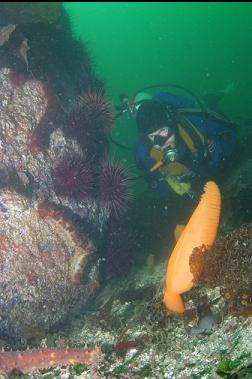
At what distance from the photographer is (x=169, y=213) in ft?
26.6

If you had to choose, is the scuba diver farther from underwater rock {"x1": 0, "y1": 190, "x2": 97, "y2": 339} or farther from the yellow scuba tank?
underwater rock {"x1": 0, "y1": 190, "x2": 97, "y2": 339}

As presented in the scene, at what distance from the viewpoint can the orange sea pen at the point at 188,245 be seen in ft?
13.6

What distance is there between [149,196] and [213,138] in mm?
3004

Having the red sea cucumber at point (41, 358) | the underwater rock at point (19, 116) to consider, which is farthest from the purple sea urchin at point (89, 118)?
Result: the red sea cucumber at point (41, 358)

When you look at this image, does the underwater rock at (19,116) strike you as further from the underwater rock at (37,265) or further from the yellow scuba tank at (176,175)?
the yellow scuba tank at (176,175)

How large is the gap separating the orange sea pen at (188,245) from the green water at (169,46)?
377 centimetres

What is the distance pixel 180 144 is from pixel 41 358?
4404mm

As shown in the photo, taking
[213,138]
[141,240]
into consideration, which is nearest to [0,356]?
[141,240]

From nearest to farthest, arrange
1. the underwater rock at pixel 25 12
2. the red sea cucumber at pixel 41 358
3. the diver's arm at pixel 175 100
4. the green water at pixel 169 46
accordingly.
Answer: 1. the red sea cucumber at pixel 41 358
2. the underwater rock at pixel 25 12
3. the diver's arm at pixel 175 100
4. the green water at pixel 169 46

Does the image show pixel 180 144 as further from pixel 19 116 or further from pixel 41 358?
pixel 41 358

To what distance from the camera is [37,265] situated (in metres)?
5.09

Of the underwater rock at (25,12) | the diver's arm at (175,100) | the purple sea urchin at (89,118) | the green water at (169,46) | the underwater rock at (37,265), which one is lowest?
the green water at (169,46)

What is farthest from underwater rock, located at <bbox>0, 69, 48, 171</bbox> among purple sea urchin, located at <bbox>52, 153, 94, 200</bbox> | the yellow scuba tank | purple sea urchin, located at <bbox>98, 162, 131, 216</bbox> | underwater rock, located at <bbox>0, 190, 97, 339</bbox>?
the yellow scuba tank

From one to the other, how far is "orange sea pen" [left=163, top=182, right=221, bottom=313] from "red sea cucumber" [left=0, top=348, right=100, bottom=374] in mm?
1208
